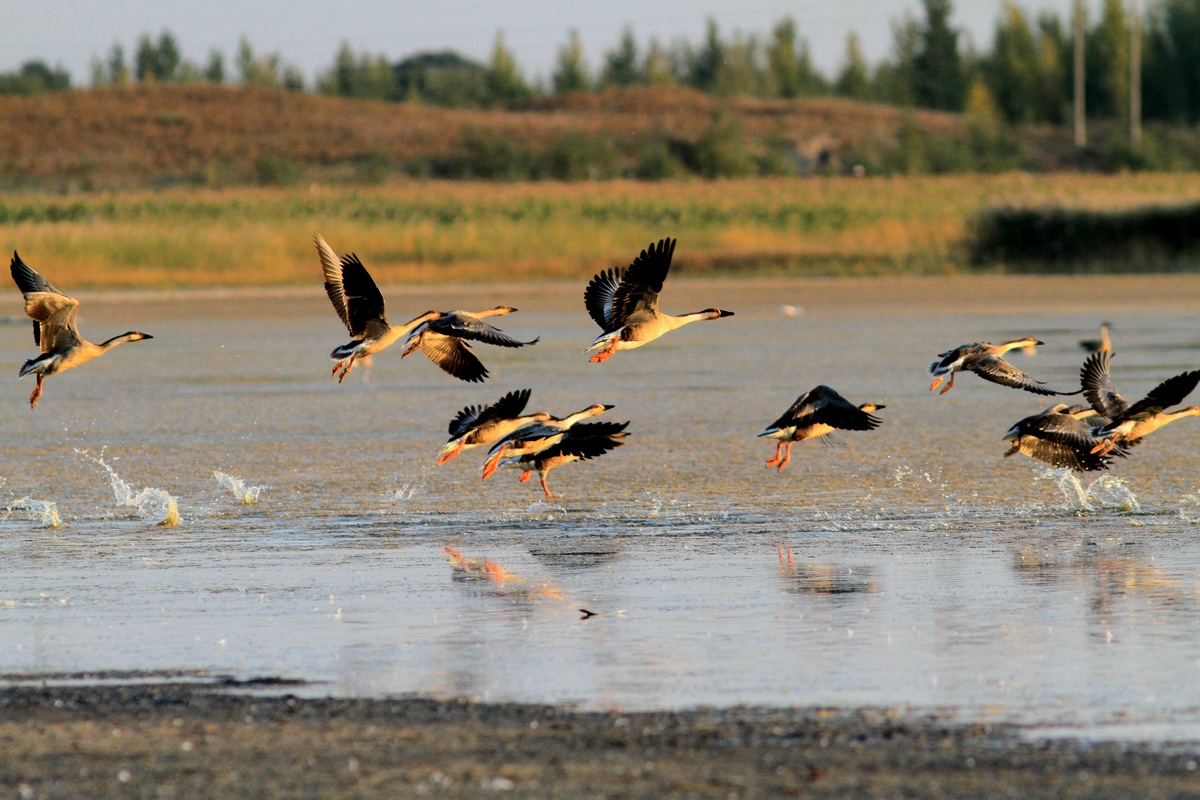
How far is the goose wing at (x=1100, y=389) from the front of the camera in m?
12.6

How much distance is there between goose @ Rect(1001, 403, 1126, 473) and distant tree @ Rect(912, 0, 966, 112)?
12708 centimetres

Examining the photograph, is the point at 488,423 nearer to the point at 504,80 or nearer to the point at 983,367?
the point at 983,367

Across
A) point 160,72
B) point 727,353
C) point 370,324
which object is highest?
point 160,72

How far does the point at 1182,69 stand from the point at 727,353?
106m

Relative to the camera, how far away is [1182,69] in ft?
405

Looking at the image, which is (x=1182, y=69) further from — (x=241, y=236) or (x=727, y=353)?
(x=727, y=353)

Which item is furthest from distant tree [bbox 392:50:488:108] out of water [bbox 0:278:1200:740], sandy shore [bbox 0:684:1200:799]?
sandy shore [bbox 0:684:1200:799]

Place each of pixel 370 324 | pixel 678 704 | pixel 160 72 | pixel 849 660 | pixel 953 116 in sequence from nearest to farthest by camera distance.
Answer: pixel 678 704 → pixel 849 660 → pixel 370 324 → pixel 953 116 → pixel 160 72

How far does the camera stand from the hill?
96.1 metres

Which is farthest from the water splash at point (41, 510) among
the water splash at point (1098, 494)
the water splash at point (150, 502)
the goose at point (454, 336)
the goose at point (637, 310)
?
the water splash at point (1098, 494)

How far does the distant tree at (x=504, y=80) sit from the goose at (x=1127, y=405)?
137 metres

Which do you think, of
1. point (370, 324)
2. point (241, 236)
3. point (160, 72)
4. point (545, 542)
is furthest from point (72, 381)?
point (160, 72)

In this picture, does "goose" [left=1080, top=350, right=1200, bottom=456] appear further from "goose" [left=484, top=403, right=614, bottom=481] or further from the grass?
the grass

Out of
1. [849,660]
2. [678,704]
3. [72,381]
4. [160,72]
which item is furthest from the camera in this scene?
[160,72]
